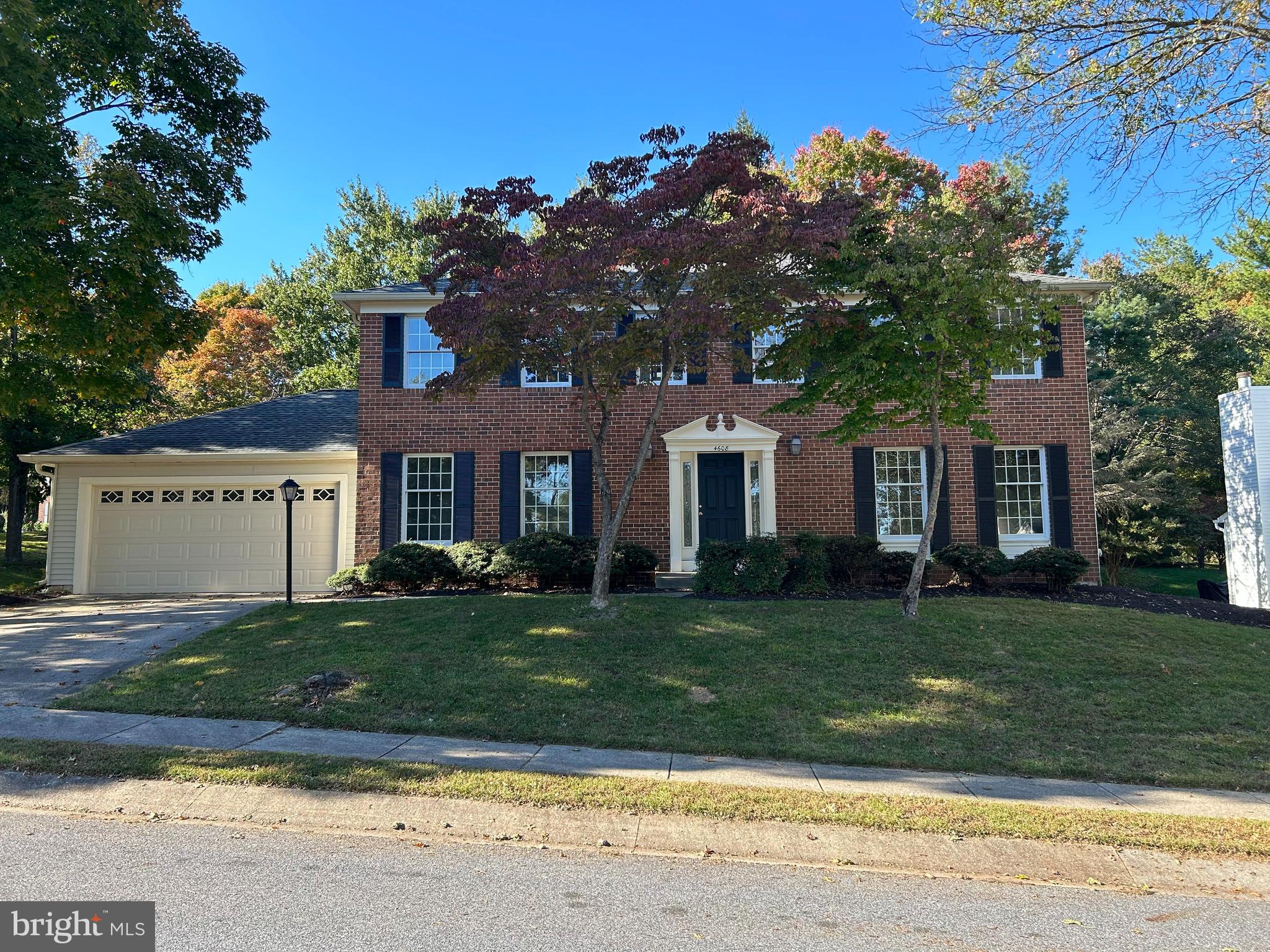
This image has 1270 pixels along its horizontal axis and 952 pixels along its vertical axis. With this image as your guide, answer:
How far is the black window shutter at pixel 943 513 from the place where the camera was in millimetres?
13953

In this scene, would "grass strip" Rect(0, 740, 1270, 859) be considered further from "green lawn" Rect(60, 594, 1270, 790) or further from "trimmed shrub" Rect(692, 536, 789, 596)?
"trimmed shrub" Rect(692, 536, 789, 596)

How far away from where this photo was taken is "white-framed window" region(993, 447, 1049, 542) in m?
14.2

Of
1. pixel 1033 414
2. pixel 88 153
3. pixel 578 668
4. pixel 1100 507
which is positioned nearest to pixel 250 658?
pixel 578 668

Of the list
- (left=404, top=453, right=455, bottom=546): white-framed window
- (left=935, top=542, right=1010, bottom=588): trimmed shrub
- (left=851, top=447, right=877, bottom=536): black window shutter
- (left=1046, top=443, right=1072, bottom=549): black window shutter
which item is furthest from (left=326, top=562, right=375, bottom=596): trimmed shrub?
(left=1046, top=443, right=1072, bottom=549): black window shutter

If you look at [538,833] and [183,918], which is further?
[538,833]

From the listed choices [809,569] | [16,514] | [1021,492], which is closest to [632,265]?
[809,569]

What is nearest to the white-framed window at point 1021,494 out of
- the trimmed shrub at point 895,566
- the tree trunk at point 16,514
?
the trimmed shrub at point 895,566

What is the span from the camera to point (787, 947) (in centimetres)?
353

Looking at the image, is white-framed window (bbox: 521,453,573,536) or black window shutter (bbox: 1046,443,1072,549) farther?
white-framed window (bbox: 521,453,573,536)

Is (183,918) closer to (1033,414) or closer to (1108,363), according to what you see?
(1033,414)

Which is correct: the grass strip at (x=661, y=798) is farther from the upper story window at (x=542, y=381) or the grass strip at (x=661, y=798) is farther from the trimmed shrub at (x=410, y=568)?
the upper story window at (x=542, y=381)

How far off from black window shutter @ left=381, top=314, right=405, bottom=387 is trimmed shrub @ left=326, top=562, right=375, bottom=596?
354cm

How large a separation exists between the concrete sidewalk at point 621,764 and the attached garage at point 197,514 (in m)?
8.03

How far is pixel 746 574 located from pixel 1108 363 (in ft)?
68.7
